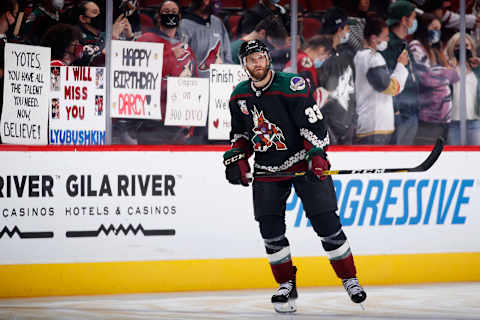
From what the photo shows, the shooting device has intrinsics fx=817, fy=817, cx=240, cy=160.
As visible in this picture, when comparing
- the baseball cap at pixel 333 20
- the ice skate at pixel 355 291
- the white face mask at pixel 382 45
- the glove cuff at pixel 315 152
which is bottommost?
the ice skate at pixel 355 291

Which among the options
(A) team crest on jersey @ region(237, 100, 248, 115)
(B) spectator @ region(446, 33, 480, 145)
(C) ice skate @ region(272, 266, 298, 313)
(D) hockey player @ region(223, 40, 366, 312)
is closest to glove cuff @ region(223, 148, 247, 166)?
(D) hockey player @ region(223, 40, 366, 312)

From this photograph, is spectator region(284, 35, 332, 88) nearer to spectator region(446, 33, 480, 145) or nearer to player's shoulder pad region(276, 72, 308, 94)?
spectator region(446, 33, 480, 145)

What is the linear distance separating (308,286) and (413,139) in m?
1.51

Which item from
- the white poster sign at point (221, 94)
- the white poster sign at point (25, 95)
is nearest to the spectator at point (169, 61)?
the white poster sign at point (221, 94)

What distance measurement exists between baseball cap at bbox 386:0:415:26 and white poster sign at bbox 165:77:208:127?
154 centimetres

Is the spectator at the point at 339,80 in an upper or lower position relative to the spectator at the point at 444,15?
lower

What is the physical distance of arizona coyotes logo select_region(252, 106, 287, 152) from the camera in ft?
14.5

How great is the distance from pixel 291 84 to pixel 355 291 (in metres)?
1.16

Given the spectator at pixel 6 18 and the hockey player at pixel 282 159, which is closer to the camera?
the hockey player at pixel 282 159

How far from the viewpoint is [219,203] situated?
5602 mm

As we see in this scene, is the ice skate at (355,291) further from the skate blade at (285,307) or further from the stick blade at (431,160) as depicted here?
the stick blade at (431,160)

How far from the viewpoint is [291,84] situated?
14.5ft

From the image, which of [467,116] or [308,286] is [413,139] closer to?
[467,116]

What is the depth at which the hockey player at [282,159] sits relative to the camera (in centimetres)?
438
